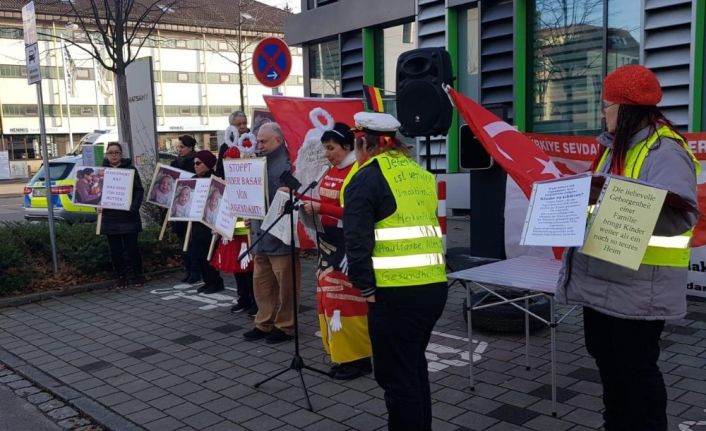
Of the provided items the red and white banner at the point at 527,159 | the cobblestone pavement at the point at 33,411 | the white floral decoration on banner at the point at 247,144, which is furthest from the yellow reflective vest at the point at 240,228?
the red and white banner at the point at 527,159

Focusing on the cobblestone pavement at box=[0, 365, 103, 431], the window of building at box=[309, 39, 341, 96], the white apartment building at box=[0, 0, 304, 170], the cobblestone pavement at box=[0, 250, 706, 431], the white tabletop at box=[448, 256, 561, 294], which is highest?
the white apartment building at box=[0, 0, 304, 170]

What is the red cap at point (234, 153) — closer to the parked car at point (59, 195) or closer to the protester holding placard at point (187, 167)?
the protester holding placard at point (187, 167)

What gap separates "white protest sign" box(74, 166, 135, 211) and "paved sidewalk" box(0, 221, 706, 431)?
5.26 feet

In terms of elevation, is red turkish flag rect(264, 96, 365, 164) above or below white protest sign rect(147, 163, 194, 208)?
above

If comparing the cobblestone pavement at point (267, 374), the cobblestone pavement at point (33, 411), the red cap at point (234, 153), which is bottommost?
the cobblestone pavement at point (33, 411)

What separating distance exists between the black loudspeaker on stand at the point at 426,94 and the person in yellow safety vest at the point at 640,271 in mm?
3727

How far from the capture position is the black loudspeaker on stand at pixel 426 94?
6.71 meters

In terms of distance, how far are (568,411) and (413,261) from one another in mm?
1735

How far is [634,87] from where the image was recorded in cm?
282

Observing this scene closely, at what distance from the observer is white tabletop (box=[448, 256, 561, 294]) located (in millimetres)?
4101

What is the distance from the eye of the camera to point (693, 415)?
13.3ft

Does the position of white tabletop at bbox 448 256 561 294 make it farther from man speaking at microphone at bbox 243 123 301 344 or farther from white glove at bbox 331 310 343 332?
man speaking at microphone at bbox 243 123 301 344

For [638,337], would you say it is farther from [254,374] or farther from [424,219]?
[254,374]

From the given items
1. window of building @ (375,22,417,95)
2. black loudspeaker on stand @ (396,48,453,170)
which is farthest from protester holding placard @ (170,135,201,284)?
window of building @ (375,22,417,95)
